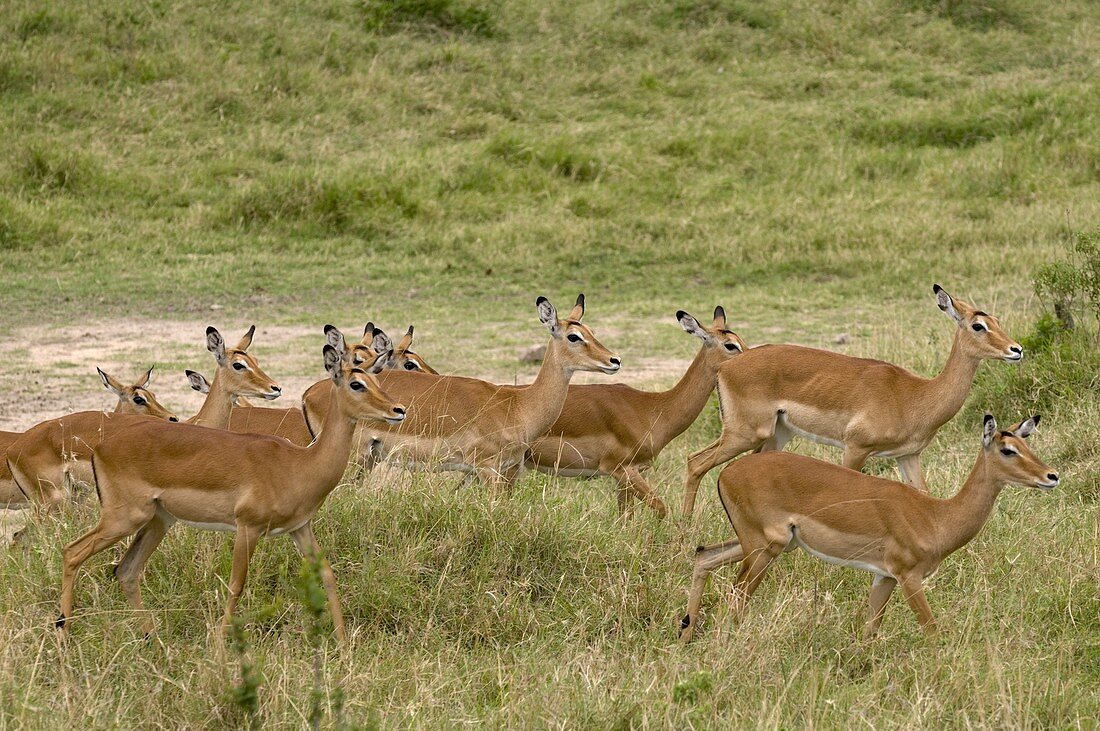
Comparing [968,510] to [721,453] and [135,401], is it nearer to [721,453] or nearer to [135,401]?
Answer: [721,453]

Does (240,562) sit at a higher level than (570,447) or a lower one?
higher

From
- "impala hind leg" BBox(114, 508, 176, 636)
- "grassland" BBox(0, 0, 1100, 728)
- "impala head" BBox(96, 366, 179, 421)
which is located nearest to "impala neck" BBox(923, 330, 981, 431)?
"grassland" BBox(0, 0, 1100, 728)

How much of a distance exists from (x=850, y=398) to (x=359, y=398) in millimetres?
2285

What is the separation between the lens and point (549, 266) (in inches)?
434

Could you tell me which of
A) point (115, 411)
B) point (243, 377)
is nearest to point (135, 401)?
point (115, 411)

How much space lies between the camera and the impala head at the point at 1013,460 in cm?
450

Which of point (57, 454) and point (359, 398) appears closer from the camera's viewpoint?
point (359, 398)

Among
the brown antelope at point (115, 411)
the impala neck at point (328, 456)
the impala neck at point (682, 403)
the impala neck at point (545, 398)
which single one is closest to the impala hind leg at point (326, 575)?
the impala neck at point (328, 456)

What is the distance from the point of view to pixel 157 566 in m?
4.71

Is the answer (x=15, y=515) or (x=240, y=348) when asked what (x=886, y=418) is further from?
(x=15, y=515)

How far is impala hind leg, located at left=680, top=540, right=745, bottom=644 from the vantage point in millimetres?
4582

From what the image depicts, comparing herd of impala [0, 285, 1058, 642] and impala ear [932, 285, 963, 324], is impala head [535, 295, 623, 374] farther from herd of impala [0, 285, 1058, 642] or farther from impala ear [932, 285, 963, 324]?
impala ear [932, 285, 963, 324]

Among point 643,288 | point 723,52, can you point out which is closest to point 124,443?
point 643,288

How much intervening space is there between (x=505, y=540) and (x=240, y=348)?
2.06 m
